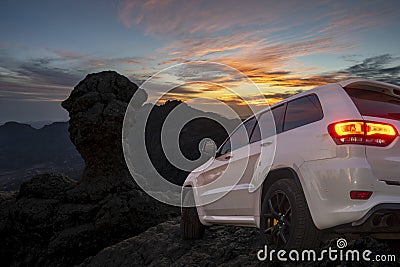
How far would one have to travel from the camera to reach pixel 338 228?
303 centimetres

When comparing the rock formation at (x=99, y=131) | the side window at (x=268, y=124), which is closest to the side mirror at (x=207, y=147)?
the side window at (x=268, y=124)

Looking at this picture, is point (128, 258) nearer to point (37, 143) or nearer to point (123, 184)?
point (123, 184)

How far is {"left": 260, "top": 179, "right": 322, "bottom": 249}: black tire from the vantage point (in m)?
3.21

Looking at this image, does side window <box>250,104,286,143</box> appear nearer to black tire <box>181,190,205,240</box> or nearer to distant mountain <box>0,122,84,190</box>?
black tire <box>181,190,205,240</box>

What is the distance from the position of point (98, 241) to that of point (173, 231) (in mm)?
7318

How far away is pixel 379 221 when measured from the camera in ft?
9.60

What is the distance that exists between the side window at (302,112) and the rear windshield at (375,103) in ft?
1.13

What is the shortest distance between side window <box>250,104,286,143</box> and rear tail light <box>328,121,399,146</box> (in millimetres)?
1023

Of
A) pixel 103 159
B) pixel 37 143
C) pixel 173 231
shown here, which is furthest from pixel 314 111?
pixel 37 143

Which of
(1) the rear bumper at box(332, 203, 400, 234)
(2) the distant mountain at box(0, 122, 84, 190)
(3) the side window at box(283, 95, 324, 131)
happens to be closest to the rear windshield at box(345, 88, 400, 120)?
(3) the side window at box(283, 95, 324, 131)

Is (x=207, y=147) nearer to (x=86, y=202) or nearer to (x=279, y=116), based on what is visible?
(x=279, y=116)

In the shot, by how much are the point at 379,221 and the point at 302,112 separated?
4.41 ft

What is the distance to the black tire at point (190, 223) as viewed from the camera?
20.3 feet

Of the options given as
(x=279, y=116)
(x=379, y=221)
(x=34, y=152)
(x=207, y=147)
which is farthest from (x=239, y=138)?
(x=34, y=152)
